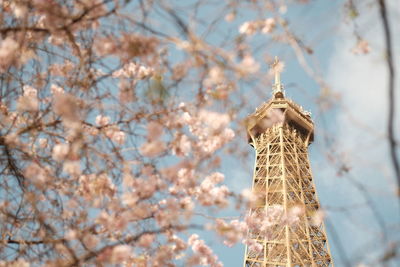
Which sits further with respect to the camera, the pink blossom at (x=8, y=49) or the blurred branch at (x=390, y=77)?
the pink blossom at (x=8, y=49)

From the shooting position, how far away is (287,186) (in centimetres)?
1680

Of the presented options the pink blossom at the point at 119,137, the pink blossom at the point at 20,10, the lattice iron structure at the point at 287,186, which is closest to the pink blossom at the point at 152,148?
the pink blossom at the point at 119,137

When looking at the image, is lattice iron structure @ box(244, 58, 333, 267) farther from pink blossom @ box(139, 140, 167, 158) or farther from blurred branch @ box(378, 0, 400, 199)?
blurred branch @ box(378, 0, 400, 199)

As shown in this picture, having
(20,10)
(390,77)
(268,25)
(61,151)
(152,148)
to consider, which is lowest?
(390,77)

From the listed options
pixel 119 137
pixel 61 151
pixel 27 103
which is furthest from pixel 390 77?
pixel 27 103

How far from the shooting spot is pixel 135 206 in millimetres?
3469

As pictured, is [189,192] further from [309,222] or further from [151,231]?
[309,222]

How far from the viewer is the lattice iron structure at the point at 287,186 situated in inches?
579

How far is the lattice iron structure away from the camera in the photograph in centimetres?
1470

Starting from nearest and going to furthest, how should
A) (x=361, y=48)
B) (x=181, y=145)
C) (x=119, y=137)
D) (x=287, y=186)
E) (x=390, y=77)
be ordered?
(x=390, y=77), (x=361, y=48), (x=181, y=145), (x=119, y=137), (x=287, y=186)

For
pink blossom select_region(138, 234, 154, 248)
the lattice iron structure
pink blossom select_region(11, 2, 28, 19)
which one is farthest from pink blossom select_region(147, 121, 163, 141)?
the lattice iron structure

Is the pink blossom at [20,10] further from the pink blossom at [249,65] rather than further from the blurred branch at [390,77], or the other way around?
the blurred branch at [390,77]

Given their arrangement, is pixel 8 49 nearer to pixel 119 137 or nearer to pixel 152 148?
pixel 119 137

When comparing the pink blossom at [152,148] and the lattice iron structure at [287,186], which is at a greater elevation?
the lattice iron structure at [287,186]
